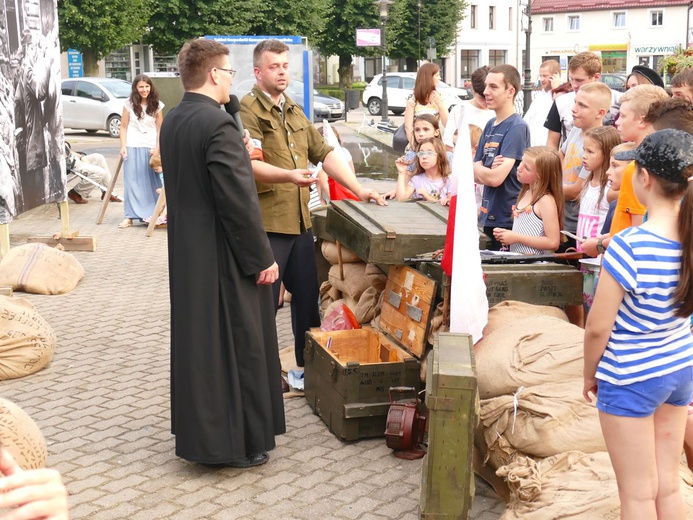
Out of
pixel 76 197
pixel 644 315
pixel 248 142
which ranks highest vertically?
pixel 248 142

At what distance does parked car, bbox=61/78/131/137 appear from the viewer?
89.9 ft

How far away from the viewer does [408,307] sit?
17.4ft

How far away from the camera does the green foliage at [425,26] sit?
59.9m

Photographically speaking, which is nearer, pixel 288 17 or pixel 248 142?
pixel 248 142

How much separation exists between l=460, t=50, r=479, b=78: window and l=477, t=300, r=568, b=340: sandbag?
7370cm

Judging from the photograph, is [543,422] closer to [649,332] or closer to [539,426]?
[539,426]

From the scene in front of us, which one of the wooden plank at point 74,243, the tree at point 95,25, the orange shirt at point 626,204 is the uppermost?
the tree at point 95,25

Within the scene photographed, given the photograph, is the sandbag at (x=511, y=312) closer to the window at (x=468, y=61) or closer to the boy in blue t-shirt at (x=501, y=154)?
the boy in blue t-shirt at (x=501, y=154)

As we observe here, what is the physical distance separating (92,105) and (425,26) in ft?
120

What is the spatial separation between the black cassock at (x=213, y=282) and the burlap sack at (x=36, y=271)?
438cm

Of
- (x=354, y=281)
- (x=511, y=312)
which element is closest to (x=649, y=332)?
(x=511, y=312)

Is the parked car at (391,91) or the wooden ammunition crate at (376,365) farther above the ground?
the parked car at (391,91)

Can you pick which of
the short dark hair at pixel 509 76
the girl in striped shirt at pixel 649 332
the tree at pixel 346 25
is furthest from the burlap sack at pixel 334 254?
the tree at pixel 346 25

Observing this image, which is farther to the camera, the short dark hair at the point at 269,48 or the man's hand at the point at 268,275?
the short dark hair at the point at 269,48
